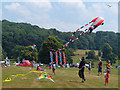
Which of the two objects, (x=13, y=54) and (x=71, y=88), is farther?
(x=13, y=54)

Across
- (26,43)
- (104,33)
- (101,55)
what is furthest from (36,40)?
(104,33)

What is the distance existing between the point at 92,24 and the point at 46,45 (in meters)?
51.4

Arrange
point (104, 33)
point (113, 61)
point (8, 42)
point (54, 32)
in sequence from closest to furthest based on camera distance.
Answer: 1. point (113, 61)
2. point (8, 42)
3. point (54, 32)
4. point (104, 33)

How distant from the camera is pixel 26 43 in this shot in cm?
12125

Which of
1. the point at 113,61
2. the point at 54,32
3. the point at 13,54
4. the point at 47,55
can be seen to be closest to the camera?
the point at 47,55

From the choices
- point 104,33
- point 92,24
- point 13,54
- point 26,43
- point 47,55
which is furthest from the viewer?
point 104,33

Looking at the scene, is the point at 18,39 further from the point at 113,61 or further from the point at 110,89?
the point at 110,89

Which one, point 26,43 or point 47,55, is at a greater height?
point 26,43

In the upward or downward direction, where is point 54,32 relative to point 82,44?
upward

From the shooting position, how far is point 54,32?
15662cm

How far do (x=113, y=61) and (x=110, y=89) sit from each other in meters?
90.3

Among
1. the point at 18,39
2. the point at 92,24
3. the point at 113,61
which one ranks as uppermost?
the point at 18,39

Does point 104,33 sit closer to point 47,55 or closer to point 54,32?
point 54,32

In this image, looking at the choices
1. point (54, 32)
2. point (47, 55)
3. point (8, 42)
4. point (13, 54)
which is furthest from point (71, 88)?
point (54, 32)
